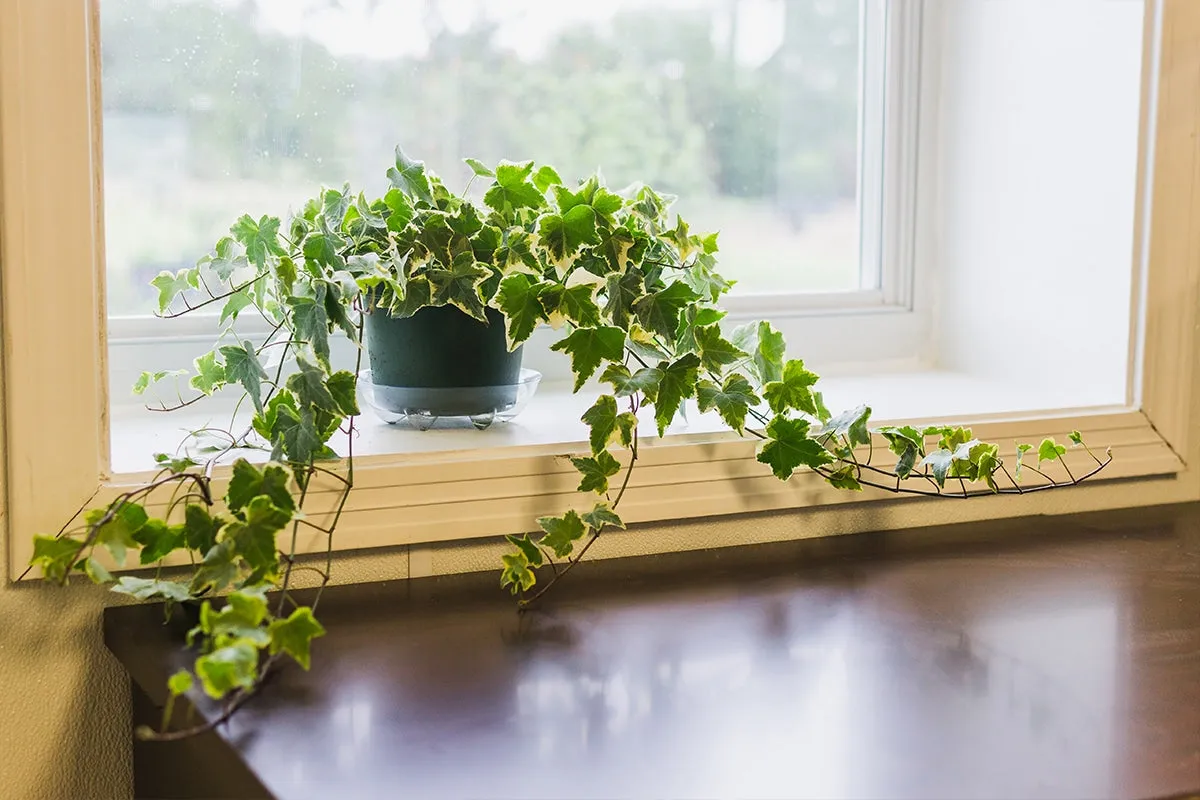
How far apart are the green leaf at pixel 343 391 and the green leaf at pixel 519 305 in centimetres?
14

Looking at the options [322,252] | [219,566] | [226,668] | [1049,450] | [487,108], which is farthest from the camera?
[487,108]

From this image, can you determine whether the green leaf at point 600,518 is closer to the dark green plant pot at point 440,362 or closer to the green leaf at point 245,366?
the dark green plant pot at point 440,362

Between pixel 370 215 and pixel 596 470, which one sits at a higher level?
pixel 370 215

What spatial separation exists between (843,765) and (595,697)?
0.18m

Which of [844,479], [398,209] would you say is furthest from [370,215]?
[844,479]

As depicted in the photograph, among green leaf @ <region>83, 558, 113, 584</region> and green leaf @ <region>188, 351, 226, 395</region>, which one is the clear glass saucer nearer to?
green leaf @ <region>188, 351, 226, 395</region>

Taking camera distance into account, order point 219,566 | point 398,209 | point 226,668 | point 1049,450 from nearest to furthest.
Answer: point 226,668, point 219,566, point 398,209, point 1049,450

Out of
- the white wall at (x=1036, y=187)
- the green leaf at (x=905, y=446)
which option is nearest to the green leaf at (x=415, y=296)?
the green leaf at (x=905, y=446)

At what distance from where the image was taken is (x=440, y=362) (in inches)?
44.1

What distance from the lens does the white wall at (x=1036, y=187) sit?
136 cm

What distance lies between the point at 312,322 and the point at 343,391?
0.06m

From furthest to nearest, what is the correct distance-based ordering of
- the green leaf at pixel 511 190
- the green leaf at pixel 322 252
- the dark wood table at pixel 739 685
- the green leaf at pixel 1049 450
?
the green leaf at pixel 1049 450 < the green leaf at pixel 511 190 < the green leaf at pixel 322 252 < the dark wood table at pixel 739 685

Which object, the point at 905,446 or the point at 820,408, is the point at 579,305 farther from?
the point at 905,446

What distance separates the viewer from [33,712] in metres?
1.00
